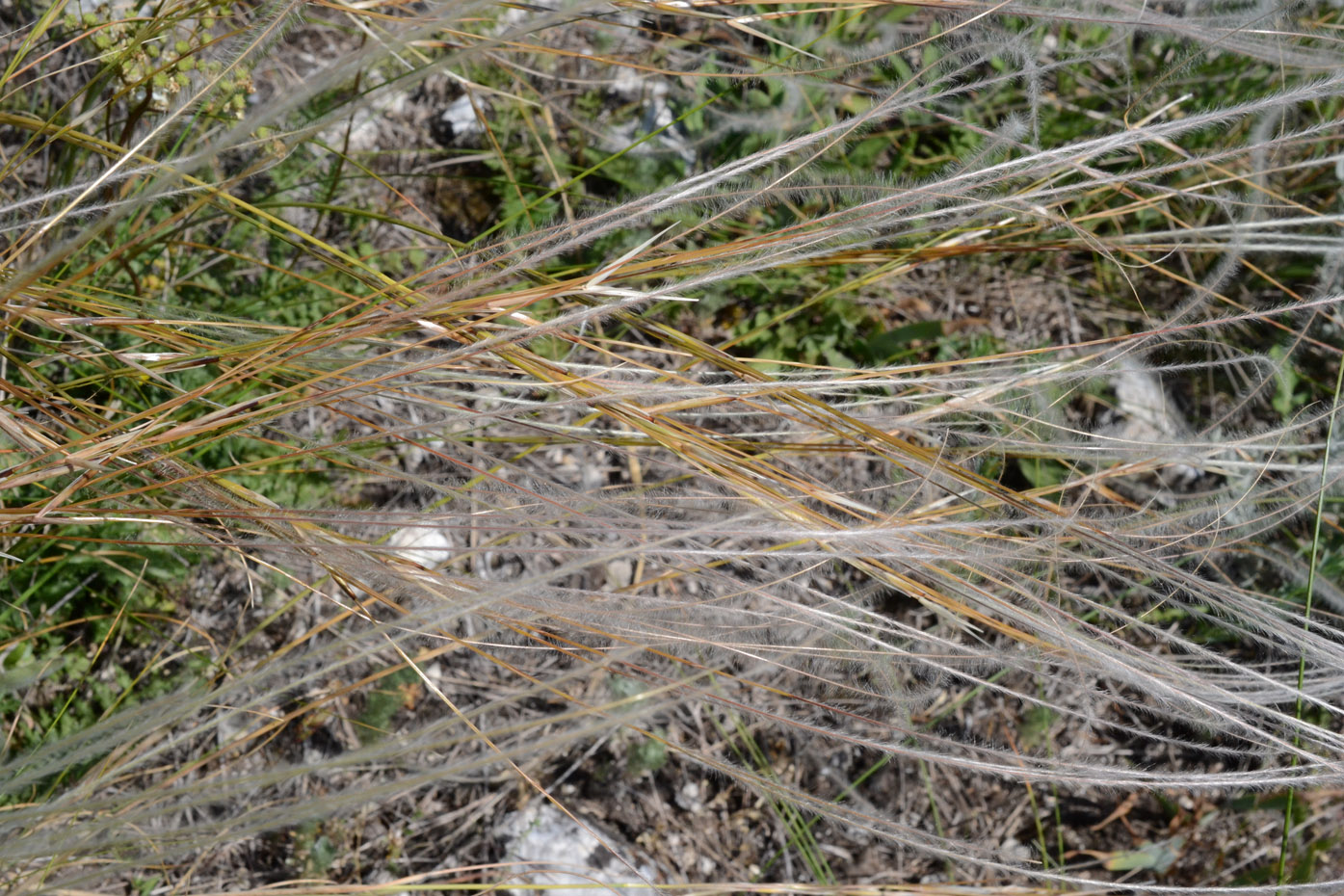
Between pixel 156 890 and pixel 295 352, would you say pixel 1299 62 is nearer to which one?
pixel 295 352

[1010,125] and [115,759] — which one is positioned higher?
[1010,125]

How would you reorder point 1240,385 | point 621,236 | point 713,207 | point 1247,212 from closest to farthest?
point 713,207
point 1247,212
point 621,236
point 1240,385

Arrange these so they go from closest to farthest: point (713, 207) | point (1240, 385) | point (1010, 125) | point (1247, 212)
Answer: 1. point (713, 207)
2. point (1010, 125)
3. point (1247, 212)
4. point (1240, 385)

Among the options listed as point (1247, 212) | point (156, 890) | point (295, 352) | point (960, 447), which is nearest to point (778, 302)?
point (960, 447)

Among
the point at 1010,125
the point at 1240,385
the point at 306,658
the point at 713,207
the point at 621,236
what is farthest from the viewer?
the point at 1240,385

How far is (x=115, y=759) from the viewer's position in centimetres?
173

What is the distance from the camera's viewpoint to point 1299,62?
5.21 ft

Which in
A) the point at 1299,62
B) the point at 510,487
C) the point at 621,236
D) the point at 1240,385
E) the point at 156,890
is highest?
the point at 1299,62

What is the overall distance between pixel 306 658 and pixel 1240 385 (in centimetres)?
232

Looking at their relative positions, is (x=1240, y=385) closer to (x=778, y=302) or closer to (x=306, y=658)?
(x=778, y=302)

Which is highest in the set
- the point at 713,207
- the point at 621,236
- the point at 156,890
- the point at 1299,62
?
the point at 1299,62

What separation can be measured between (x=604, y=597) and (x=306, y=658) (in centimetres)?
44

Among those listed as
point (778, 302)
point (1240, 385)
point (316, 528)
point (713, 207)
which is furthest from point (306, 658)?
point (1240, 385)

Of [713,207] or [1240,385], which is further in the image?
[1240,385]
